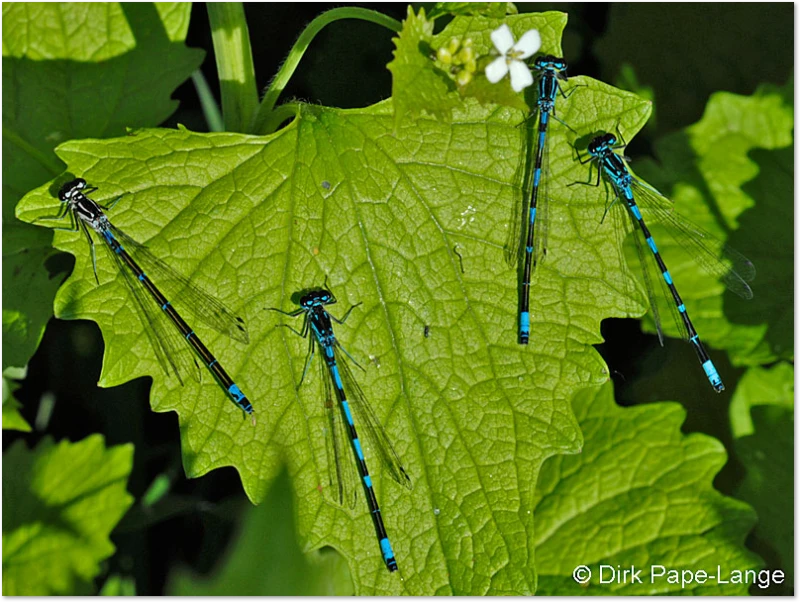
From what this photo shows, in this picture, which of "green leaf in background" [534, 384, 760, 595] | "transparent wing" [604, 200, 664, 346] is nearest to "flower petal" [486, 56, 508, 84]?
"transparent wing" [604, 200, 664, 346]

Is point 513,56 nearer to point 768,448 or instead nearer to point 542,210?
point 542,210

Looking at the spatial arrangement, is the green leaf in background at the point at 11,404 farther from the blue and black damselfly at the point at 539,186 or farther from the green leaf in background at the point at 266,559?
the green leaf in background at the point at 266,559

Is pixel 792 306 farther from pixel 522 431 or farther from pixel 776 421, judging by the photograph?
pixel 522 431

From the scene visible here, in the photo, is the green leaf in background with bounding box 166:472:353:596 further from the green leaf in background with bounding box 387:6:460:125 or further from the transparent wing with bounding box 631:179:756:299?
the transparent wing with bounding box 631:179:756:299

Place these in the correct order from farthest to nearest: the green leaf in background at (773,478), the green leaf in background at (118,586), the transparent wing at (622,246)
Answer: the green leaf in background at (773,478) < the green leaf in background at (118,586) < the transparent wing at (622,246)

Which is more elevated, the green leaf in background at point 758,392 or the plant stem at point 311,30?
the plant stem at point 311,30

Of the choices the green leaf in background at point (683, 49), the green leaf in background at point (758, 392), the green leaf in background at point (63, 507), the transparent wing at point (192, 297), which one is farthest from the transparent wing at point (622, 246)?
the green leaf in background at point (63, 507)
